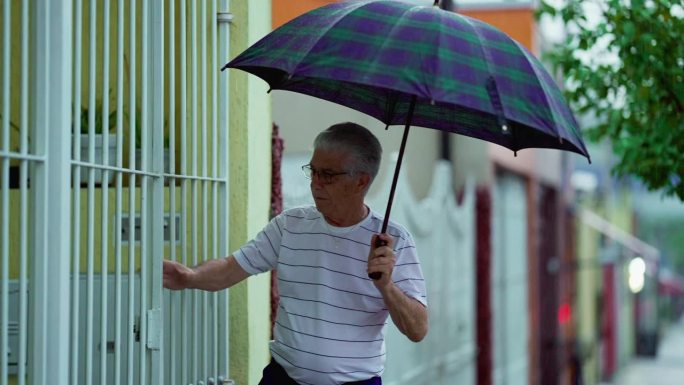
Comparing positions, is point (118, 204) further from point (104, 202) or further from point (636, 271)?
point (636, 271)

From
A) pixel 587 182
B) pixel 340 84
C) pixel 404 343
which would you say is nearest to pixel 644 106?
pixel 404 343

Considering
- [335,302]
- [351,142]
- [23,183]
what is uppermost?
[351,142]

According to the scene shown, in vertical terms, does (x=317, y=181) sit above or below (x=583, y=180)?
above

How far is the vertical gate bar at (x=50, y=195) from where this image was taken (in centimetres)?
405

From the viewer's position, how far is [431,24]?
421 centimetres

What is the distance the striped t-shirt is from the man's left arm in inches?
3.3

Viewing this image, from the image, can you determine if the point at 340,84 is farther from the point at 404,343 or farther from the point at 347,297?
the point at 404,343

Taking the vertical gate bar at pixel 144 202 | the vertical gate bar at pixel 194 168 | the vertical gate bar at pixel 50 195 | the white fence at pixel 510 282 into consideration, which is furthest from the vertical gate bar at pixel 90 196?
the white fence at pixel 510 282

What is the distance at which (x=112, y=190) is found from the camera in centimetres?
541

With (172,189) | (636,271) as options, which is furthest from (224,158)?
(636,271)

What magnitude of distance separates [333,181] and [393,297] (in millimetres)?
449

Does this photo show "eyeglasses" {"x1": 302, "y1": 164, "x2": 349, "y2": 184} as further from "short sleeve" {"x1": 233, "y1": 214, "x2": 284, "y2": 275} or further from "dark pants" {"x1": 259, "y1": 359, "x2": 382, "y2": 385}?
"dark pants" {"x1": 259, "y1": 359, "x2": 382, "y2": 385}

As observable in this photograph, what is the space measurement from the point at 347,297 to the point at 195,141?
120 cm

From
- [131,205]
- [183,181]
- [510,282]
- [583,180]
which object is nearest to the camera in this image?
[131,205]
